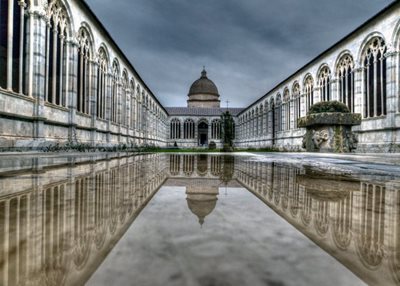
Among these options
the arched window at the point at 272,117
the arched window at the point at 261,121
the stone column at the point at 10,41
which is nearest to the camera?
the stone column at the point at 10,41

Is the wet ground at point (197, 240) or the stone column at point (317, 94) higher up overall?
the stone column at point (317, 94)

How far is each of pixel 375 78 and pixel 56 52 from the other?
24.2 meters

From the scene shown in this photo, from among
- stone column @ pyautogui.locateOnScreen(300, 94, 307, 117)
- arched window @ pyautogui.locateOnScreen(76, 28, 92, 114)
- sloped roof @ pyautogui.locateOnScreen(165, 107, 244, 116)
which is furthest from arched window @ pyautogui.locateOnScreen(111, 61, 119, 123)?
sloped roof @ pyautogui.locateOnScreen(165, 107, 244, 116)

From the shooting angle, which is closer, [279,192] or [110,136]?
[279,192]

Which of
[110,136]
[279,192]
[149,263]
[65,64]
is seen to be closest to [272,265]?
[149,263]

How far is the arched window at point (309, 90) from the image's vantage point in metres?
32.7

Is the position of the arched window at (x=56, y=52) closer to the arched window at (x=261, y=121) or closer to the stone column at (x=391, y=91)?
the stone column at (x=391, y=91)

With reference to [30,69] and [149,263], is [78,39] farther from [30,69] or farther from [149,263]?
[149,263]

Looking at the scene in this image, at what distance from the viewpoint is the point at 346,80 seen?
84.4 feet

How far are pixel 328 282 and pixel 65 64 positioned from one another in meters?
19.1

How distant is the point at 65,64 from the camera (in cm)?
1670

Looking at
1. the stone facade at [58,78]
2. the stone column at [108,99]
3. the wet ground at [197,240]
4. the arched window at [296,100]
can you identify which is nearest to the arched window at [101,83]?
the stone facade at [58,78]

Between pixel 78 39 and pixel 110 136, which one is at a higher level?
pixel 78 39

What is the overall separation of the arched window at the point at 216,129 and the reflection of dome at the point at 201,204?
66.4m
